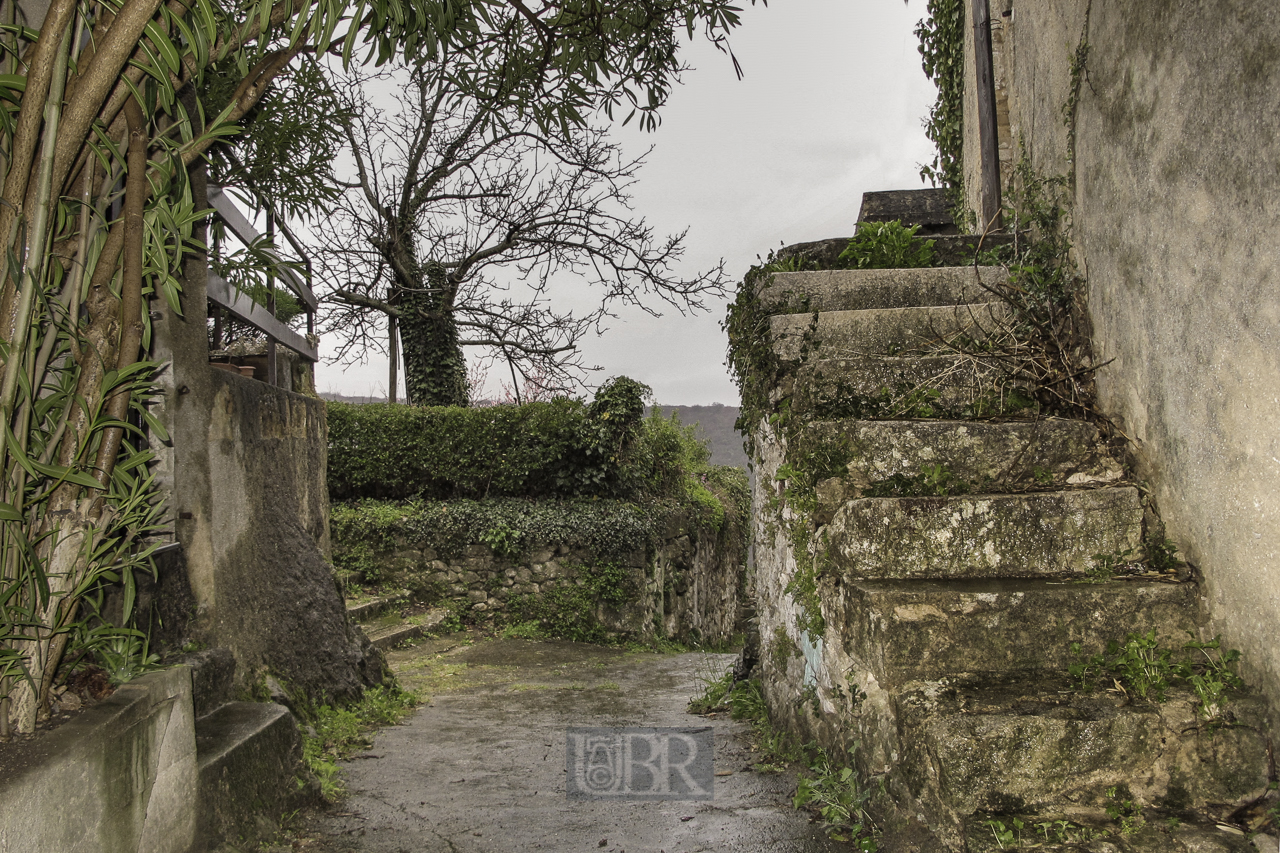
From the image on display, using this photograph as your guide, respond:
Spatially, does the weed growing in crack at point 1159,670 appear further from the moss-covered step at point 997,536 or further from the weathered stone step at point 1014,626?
the moss-covered step at point 997,536

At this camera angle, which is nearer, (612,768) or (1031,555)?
(1031,555)

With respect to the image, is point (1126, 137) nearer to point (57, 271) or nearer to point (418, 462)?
point (57, 271)

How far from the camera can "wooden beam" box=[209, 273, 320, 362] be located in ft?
10.0

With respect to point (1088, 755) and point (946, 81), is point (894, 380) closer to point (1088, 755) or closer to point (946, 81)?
point (1088, 755)

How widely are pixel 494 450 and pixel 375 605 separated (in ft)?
7.76

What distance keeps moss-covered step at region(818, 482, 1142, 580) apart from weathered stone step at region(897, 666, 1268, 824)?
485mm

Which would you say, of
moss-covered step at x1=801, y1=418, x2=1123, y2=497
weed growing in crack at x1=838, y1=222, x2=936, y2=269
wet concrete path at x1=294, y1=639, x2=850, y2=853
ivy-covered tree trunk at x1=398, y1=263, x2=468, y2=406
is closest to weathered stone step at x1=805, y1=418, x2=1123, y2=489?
moss-covered step at x1=801, y1=418, x2=1123, y2=497

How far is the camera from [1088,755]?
6.48ft

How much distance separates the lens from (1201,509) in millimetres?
2229

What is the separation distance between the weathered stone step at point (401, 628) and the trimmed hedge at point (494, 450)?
172 centimetres

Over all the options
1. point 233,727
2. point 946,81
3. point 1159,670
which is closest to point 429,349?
point 946,81

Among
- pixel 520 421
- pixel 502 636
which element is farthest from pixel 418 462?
pixel 502 636

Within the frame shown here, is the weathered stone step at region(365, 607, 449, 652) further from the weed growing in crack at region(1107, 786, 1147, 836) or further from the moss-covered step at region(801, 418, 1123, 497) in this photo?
the weed growing in crack at region(1107, 786, 1147, 836)

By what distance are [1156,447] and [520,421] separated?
788cm
